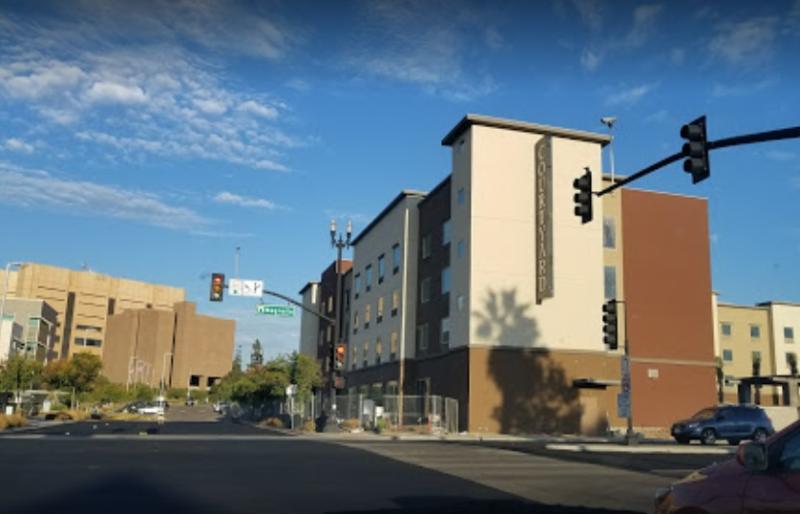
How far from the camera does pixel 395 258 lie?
54188 mm

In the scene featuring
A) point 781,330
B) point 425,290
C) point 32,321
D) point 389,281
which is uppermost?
point 32,321

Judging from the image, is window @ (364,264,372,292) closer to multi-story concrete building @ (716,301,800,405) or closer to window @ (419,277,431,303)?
window @ (419,277,431,303)

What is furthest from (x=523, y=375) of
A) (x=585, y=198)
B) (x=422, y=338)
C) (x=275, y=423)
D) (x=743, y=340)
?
(x=743, y=340)

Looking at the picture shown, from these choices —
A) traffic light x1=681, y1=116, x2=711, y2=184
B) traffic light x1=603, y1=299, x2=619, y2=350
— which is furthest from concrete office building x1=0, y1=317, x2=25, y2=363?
traffic light x1=681, y1=116, x2=711, y2=184

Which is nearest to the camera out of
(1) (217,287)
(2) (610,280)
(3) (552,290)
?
(1) (217,287)

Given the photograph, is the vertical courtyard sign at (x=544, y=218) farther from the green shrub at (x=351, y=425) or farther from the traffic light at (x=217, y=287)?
the traffic light at (x=217, y=287)

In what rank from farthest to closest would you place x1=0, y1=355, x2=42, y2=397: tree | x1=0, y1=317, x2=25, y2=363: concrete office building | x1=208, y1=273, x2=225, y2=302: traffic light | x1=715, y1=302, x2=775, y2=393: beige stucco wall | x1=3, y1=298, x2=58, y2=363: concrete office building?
1. x1=3, y1=298, x2=58, y2=363: concrete office building
2. x1=0, y1=317, x2=25, y2=363: concrete office building
3. x1=715, y1=302, x2=775, y2=393: beige stucco wall
4. x1=0, y1=355, x2=42, y2=397: tree
5. x1=208, y1=273, x2=225, y2=302: traffic light

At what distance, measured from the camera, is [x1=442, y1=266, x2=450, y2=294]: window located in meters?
44.6

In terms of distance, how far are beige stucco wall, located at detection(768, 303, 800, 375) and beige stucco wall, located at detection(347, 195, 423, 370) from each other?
5235 centimetres

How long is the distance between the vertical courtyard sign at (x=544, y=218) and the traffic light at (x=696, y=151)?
83.9ft

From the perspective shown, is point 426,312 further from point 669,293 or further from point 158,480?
point 158,480

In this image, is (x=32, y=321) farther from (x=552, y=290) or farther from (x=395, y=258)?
(x=552, y=290)

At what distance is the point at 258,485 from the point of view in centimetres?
1299

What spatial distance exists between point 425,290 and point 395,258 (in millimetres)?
5870
